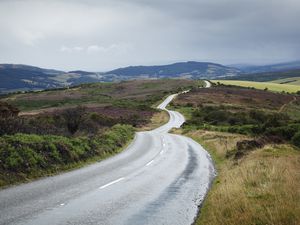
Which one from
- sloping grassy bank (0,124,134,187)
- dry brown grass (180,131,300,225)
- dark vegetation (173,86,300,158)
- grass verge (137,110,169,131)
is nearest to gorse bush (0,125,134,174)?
sloping grassy bank (0,124,134,187)

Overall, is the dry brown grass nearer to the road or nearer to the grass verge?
the road

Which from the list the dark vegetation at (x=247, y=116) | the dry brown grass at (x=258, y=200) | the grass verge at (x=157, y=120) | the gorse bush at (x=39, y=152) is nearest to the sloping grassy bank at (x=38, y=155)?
the gorse bush at (x=39, y=152)

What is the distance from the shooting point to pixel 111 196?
1492 cm

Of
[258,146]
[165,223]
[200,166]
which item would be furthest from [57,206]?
[258,146]

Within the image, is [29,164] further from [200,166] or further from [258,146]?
[258,146]

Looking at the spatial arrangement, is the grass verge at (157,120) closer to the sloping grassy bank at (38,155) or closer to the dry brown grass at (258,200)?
the sloping grassy bank at (38,155)

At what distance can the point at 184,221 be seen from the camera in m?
11.8

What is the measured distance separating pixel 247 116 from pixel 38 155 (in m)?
68.0

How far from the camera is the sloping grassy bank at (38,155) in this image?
57.3 ft

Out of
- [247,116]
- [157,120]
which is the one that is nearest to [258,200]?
[247,116]

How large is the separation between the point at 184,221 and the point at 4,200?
532 centimetres

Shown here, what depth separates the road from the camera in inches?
452

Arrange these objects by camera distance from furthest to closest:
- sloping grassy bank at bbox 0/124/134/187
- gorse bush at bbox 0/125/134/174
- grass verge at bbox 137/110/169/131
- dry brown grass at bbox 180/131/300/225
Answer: grass verge at bbox 137/110/169/131
gorse bush at bbox 0/125/134/174
sloping grassy bank at bbox 0/124/134/187
dry brown grass at bbox 180/131/300/225

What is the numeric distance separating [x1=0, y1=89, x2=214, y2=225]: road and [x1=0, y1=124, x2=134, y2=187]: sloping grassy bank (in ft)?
2.57
